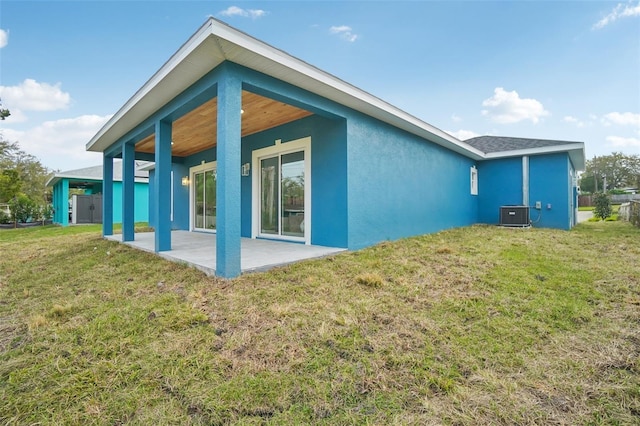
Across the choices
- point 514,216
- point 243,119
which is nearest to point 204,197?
point 243,119

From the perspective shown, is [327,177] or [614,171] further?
[614,171]

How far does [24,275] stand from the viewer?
4.29 metres

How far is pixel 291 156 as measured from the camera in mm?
6352

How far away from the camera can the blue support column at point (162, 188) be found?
513cm

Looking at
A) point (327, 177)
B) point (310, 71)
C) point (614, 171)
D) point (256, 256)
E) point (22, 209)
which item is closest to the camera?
point (310, 71)

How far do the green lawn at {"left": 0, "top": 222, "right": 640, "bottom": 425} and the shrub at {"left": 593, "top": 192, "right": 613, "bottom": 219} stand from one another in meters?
12.7

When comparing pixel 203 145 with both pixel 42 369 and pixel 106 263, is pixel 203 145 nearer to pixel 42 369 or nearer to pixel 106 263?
pixel 106 263

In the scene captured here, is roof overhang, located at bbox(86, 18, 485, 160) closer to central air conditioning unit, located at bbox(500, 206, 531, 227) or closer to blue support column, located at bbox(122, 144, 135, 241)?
blue support column, located at bbox(122, 144, 135, 241)

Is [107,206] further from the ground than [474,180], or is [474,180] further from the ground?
[474,180]

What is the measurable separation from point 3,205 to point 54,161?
17034 mm

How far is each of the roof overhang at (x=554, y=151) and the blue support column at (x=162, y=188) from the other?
9989 millimetres

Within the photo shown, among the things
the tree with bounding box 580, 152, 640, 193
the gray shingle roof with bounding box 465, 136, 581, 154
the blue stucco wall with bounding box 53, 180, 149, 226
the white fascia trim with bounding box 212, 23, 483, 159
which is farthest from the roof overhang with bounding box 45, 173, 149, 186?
the tree with bounding box 580, 152, 640, 193

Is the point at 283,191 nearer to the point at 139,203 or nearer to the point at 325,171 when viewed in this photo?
the point at 325,171

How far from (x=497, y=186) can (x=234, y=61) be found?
1020 centimetres
